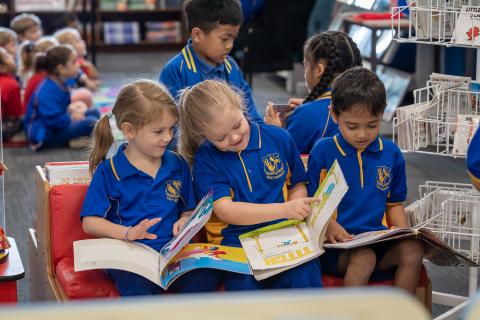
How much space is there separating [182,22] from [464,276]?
6915 millimetres

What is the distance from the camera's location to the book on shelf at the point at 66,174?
9.15 feet

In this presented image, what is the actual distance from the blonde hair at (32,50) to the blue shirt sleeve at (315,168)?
4005mm

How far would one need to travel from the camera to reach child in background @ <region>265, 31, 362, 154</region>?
3.04 metres

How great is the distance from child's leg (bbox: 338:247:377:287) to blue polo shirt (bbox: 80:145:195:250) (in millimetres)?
538

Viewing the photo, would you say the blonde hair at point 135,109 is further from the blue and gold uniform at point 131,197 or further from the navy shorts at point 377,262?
the navy shorts at point 377,262

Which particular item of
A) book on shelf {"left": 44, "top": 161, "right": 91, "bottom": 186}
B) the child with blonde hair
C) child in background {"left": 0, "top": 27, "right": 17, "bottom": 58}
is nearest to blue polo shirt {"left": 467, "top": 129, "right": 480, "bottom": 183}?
book on shelf {"left": 44, "top": 161, "right": 91, "bottom": 186}

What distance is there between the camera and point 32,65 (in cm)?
668

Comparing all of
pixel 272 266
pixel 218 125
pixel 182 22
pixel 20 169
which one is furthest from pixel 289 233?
pixel 182 22

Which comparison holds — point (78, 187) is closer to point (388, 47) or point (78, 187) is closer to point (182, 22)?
point (388, 47)

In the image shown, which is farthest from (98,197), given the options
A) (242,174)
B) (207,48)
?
(207,48)

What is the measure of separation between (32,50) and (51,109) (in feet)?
→ 3.22

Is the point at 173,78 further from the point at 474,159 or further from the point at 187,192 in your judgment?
the point at 474,159

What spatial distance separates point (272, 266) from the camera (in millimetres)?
2492

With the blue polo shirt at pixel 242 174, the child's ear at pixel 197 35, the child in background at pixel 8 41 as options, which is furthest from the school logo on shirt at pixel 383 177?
the child in background at pixel 8 41
